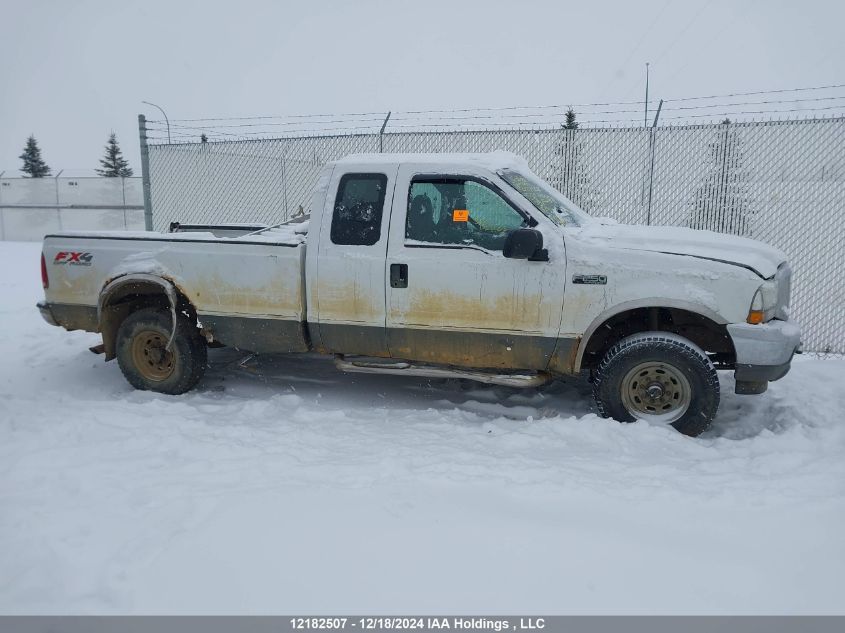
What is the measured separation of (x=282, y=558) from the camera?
3010 millimetres

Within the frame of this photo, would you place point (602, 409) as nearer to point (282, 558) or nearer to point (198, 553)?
point (282, 558)

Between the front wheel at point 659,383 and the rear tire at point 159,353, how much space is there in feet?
11.5

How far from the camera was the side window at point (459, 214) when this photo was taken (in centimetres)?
491

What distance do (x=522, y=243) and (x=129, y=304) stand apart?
12.1 ft

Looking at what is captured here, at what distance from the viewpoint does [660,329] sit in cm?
503

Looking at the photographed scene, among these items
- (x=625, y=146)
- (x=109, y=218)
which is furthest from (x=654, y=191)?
(x=109, y=218)

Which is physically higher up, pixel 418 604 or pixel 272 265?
pixel 272 265

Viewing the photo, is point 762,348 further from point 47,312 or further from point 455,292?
point 47,312

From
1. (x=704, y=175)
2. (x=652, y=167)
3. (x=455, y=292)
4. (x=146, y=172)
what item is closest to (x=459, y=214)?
(x=455, y=292)

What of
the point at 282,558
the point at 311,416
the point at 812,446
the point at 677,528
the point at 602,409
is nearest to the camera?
the point at 282,558

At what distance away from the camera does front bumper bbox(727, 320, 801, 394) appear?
14.7 feet

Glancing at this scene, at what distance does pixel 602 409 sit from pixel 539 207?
5.34 feet

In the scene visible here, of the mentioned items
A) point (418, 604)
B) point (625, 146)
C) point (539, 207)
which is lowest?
point (418, 604)

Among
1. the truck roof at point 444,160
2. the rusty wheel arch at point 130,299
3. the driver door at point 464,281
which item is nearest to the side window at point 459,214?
the driver door at point 464,281
